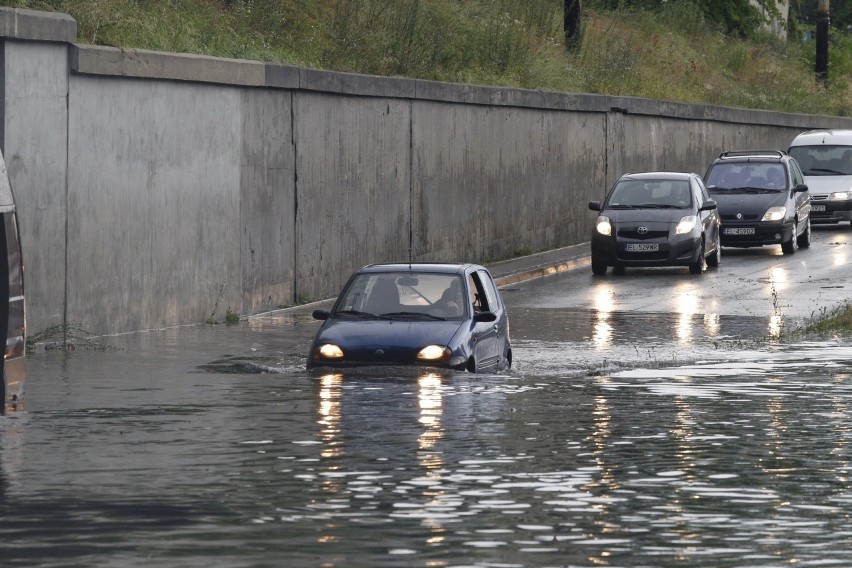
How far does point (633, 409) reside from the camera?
16.0m

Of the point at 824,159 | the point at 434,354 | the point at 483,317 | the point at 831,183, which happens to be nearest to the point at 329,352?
the point at 434,354

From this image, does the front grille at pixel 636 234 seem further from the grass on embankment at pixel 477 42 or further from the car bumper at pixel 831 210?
the car bumper at pixel 831 210

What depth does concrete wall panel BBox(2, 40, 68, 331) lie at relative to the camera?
20234 millimetres

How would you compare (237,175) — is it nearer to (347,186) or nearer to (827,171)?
(347,186)

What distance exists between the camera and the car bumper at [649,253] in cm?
3306

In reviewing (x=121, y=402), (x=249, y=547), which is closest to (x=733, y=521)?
(x=249, y=547)

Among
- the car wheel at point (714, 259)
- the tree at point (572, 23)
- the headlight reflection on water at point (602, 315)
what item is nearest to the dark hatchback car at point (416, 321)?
the headlight reflection on water at point (602, 315)

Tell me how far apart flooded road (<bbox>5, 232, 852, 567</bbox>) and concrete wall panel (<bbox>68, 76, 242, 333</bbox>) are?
746mm

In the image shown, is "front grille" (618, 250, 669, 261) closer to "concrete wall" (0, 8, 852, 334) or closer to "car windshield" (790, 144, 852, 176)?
"concrete wall" (0, 8, 852, 334)

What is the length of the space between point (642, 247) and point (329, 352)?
636 inches

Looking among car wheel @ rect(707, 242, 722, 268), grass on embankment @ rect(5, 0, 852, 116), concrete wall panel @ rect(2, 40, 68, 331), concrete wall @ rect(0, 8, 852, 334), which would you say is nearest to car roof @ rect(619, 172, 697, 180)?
car wheel @ rect(707, 242, 722, 268)

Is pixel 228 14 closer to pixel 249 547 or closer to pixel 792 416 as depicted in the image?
pixel 792 416

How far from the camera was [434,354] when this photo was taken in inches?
688

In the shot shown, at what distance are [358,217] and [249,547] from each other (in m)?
20.0
